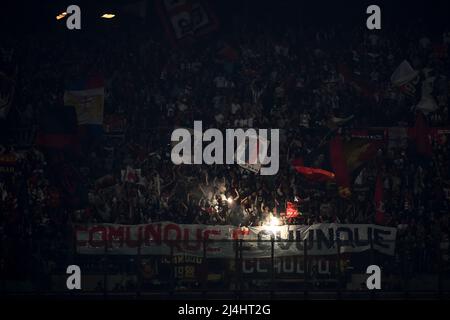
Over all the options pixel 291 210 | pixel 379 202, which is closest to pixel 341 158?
pixel 379 202

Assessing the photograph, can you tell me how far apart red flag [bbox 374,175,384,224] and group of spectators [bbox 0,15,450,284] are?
0.15m

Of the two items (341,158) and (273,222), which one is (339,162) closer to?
(341,158)

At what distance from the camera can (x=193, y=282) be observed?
838 inches

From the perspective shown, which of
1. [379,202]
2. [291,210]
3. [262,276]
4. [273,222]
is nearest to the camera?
[262,276]

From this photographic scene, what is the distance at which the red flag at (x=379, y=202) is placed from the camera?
973 inches

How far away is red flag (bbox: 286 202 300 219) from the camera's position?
81.4ft

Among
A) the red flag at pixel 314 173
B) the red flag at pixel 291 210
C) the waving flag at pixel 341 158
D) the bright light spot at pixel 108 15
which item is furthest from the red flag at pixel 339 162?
the bright light spot at pixel 108 15

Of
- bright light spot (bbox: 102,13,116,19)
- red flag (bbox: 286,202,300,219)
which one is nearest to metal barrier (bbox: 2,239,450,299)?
red flag (bbox: 286,202,300,219)

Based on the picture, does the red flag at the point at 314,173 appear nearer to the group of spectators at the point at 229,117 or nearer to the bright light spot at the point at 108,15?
the group of spectators at the point at 229,117

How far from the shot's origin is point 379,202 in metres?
25.1

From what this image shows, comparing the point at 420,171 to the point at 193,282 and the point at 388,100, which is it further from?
the point at 193,282

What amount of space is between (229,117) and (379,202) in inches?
187

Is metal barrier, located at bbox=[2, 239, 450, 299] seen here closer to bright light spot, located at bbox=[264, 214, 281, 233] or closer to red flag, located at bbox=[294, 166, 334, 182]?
bright light spot, located at bbox=[264, 214, 281, 233]
